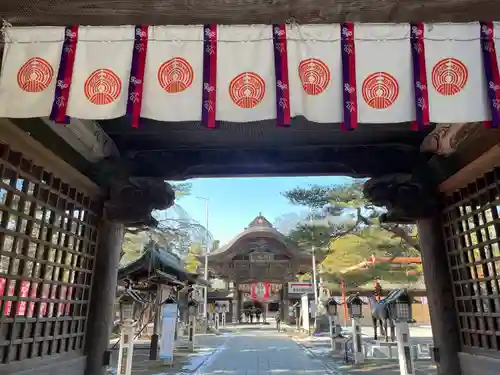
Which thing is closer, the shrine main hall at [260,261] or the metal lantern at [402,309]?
the metal lantern at [402,309]

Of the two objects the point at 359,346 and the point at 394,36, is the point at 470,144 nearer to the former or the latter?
the point at 394,36

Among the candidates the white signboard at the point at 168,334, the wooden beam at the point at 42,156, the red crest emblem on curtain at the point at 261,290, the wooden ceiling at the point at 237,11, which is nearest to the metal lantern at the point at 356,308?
the white signboard at the point at 168,334

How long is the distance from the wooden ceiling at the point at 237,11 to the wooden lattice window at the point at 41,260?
4.56 ft


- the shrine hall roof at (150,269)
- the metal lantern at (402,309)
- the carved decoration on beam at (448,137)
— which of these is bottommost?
the metal lantern at (402,309)

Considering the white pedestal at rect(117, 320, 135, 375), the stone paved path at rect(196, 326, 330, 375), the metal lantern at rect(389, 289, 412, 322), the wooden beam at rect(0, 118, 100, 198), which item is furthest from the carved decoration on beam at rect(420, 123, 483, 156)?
the stone paved path at rect(196, 326, 330, 375)

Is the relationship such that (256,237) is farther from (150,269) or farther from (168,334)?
(168,334)

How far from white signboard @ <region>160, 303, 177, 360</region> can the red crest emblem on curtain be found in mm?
20352

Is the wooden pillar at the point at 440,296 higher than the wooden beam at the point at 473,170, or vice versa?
the wooden beam at the point at 473,170

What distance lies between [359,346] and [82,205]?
8.97m

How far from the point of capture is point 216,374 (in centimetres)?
921

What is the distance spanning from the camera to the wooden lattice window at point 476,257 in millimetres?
4312

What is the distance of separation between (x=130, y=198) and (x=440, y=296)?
14.9 feet

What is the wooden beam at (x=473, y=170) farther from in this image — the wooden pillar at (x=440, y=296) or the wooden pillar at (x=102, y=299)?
the wooden pillar at (x=102, y=299)

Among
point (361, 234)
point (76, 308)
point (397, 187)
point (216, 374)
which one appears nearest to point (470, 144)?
point (397, 187)
